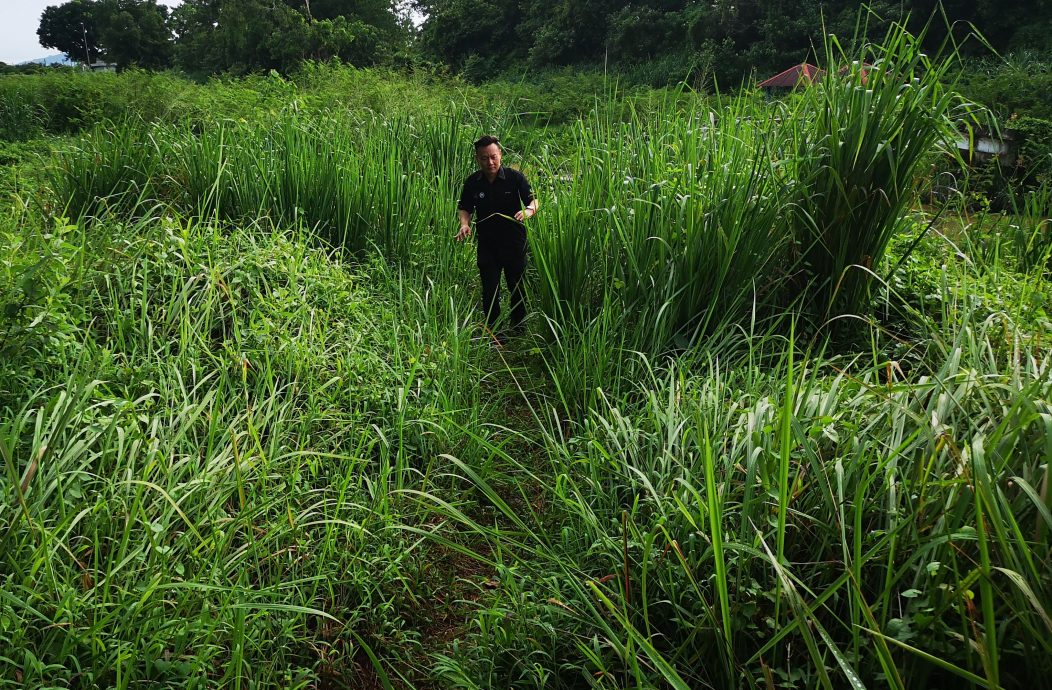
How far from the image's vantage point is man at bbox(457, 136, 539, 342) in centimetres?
509

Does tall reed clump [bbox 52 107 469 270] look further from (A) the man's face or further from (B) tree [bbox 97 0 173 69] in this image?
(B) tree [bbox 97 0 173 69]

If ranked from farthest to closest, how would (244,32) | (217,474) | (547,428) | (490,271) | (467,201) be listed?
(244,32) < (467,201) < (490,271) < (547,428) < (217,474)

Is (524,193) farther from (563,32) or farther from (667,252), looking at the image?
(563,32)

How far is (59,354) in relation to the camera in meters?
3.19

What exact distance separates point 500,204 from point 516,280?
54cm

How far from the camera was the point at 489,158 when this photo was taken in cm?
505

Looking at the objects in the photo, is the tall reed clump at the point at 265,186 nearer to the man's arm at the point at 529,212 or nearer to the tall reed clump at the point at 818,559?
the man's arm at the point at 529,212

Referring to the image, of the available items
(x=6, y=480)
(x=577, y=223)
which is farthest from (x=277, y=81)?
(x=6, y=480)

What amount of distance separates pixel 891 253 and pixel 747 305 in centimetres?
123

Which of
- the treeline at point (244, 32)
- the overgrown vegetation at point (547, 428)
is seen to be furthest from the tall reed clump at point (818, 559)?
the treeline at point (244, 32)

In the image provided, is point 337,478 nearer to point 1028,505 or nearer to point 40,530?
point 40,530

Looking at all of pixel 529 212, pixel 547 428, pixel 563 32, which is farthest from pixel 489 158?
pixel 563 32

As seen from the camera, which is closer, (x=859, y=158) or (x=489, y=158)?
(x=859, y=158)

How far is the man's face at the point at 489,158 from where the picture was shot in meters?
5.02
